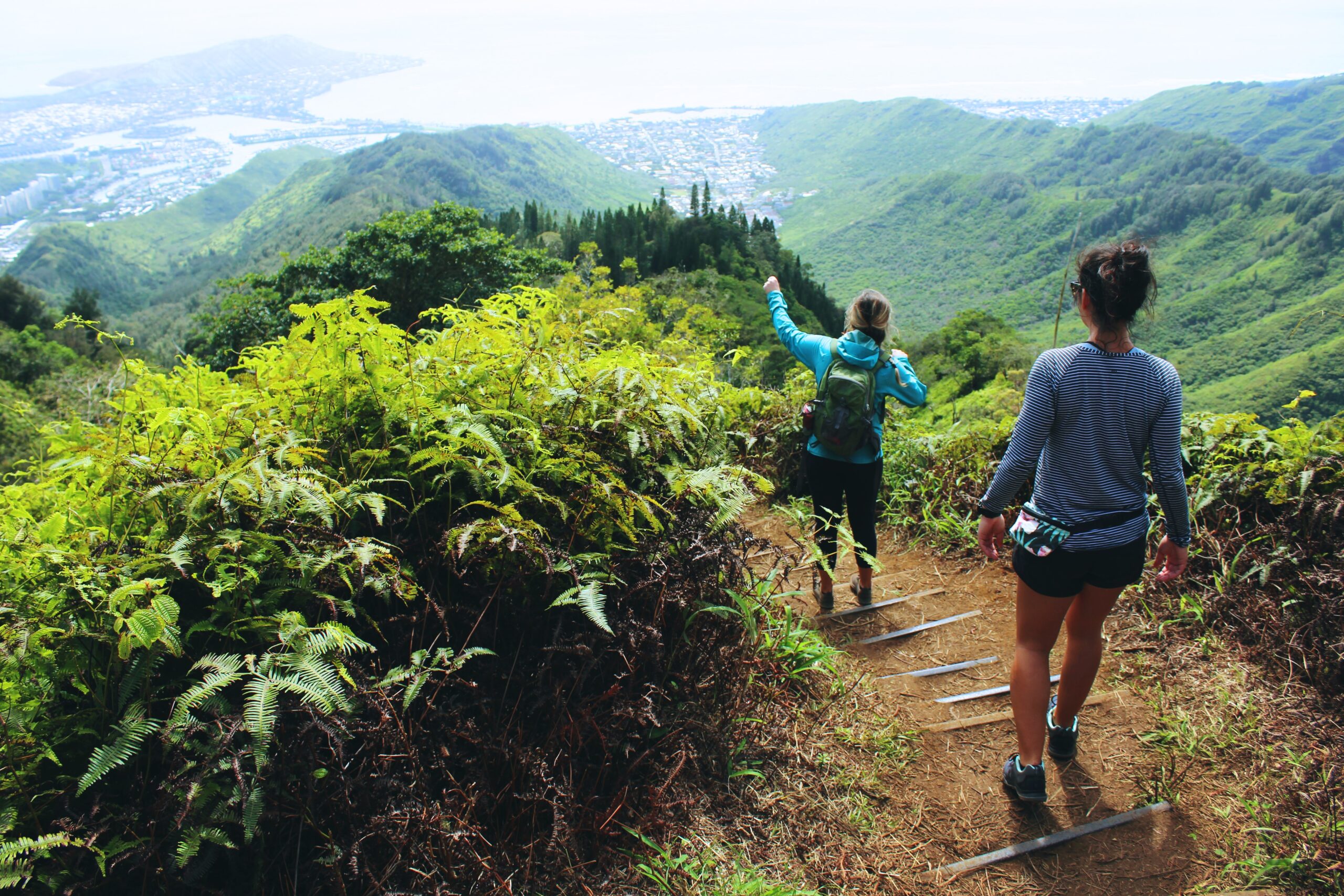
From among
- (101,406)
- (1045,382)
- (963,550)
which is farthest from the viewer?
(963,550)

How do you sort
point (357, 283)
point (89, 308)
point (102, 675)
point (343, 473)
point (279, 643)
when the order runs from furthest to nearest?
point (89, 308), point (357, 283), point (343, 473), point (279, 643), point (102, 675)

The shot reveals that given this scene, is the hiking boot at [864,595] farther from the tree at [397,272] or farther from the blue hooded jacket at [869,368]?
the tree at [397,272]

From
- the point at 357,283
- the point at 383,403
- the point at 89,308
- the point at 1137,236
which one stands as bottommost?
the point at 89,308

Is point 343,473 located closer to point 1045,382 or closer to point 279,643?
point 279,643

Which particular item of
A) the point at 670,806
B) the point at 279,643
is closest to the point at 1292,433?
the point at 670,806

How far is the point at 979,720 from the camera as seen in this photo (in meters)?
3.36

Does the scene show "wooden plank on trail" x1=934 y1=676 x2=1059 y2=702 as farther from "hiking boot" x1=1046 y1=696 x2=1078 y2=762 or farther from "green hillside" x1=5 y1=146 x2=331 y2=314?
"green hillside" x1=5 y1=146 x2=331 y2=314

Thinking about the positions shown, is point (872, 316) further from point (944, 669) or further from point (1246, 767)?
point (1246, 767)

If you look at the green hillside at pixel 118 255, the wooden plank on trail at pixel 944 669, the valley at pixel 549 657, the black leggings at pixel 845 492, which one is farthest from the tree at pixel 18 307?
the wooden plank on trail at pixel 944 669

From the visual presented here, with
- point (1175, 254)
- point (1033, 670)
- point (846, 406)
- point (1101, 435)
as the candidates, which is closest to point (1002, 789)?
point (1033, 670)

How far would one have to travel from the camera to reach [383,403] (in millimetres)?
2512

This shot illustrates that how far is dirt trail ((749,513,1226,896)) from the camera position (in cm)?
263

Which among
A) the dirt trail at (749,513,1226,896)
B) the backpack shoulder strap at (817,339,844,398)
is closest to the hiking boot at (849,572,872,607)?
the dirt trail at (749,513,1226,896)

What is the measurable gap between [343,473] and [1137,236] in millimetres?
3039
